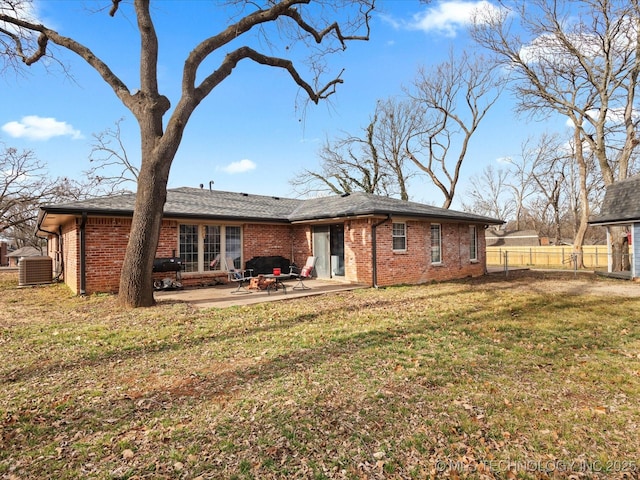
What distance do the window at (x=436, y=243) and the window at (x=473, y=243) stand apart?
8.58ft

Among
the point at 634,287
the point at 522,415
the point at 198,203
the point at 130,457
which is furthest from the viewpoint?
the point at 198,203

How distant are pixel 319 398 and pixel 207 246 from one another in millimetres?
10072

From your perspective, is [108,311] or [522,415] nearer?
[522,415]

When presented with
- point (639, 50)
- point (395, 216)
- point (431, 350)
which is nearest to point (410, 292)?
point (395, 216)

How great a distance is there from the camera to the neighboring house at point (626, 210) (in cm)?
1326

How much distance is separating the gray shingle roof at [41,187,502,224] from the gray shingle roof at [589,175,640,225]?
4.19 meters

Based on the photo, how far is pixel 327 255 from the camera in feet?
44.9

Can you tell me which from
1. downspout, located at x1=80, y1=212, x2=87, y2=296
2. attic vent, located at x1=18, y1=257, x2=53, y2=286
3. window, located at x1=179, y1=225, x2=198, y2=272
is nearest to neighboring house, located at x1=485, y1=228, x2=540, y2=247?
window, located at x1=179, y1=225, x2=198, y2=272

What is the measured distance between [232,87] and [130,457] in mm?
10891

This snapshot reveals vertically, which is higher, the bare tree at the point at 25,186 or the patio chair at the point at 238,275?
the bare tree at the point at 25,186

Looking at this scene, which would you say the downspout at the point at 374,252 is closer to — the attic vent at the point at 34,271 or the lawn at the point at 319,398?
the lawn at the point at 319,398

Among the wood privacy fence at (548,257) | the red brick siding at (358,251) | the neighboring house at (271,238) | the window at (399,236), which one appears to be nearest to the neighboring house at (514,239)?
the wood privacy fence at (548,257)

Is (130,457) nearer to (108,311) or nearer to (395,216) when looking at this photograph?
(108,311)

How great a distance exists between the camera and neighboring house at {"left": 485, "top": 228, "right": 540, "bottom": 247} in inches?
1476
